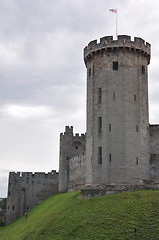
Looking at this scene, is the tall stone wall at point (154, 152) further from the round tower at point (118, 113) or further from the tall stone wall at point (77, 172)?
the tall stone wall at point (77, 172)

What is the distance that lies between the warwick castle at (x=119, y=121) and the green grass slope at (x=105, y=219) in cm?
299

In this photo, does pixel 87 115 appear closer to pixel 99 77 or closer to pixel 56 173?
pixel 99 77

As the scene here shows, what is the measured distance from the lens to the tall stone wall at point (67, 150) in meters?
68.1

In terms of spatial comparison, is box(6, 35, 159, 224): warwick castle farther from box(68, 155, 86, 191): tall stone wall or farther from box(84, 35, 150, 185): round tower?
box(68, 155, 86, 191): tall stone wall

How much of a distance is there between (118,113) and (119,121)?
3.11 feet

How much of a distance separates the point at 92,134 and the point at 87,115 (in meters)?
2.85

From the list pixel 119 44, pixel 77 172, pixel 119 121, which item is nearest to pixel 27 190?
pixel 77 172

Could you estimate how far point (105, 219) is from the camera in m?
36.3

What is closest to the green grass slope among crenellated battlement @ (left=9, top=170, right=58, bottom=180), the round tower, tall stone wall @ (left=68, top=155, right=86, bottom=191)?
the round tower

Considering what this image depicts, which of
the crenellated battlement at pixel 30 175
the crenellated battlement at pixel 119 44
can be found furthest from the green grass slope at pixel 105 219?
the crenellated battlement at pixel 30 175

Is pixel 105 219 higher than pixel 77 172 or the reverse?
the reverse

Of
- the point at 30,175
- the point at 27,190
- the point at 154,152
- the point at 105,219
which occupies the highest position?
the point at 154,152

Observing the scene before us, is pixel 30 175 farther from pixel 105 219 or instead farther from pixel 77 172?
pixel 105 219

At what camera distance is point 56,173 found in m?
73.8
